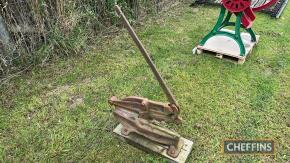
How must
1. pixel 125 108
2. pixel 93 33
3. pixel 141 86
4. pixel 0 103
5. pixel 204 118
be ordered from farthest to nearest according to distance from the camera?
pixel 93 33 → pixel 141 86 → pixel 0 103 → pixel 204 118 → pixel 125 108

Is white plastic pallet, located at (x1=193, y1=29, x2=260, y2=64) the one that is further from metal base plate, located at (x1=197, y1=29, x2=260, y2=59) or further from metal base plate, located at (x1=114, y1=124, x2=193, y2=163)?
metal base plate, located at (x1=114, y1=124, x2=193, y2=163)

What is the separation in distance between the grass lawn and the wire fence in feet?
0.73

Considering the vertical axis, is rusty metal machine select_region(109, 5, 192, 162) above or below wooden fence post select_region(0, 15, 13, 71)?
below

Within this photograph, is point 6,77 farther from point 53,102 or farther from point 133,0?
point 133,0

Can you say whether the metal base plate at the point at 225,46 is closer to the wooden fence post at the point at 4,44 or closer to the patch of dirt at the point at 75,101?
the patch of dirt at the point at 75,101

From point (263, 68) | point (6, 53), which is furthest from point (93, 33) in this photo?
point (263, 68)

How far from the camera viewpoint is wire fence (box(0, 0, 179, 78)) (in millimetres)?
3568

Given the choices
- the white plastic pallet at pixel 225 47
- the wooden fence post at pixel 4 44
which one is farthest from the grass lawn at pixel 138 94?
the wooden fence post at pixel 4 44

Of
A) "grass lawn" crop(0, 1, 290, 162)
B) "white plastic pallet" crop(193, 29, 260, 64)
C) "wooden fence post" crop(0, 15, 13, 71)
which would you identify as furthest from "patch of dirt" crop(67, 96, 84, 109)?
"white plastic pallet" crop(193, 29, 260, 64)

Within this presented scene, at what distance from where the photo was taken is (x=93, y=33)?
14.7ft

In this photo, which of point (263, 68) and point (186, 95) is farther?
point (263, 68)

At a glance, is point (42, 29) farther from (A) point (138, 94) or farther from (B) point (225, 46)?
(B) point (225, 46)

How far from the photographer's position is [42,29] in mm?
3736

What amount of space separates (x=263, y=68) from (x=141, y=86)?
1.82 metres
